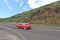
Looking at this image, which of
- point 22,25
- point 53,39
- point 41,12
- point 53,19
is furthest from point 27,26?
point 41,12

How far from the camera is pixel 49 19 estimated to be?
7344 cm

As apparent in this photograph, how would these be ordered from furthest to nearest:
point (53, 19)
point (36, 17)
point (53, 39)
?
point (36, 17) < point (53, 19) < point (53, 39)

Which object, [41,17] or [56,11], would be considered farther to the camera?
[41,17]

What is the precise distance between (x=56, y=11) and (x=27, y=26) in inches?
1325

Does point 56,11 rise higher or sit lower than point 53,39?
higher

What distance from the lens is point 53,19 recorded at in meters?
70.8

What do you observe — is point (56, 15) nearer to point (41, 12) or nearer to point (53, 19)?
point (53, 19)

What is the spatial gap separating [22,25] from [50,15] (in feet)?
105

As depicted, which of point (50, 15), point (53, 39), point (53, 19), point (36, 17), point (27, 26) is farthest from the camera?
point (36, 17)

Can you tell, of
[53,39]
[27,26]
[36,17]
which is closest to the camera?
[53,39]

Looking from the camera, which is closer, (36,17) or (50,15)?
(50,15)

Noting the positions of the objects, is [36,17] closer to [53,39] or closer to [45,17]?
[45,17]

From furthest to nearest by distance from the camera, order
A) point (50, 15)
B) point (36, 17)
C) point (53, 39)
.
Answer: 1. point (36, 17)
2. point (50, 15)
3. point (53, 39)

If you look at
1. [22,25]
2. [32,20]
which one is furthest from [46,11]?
[22,25]
